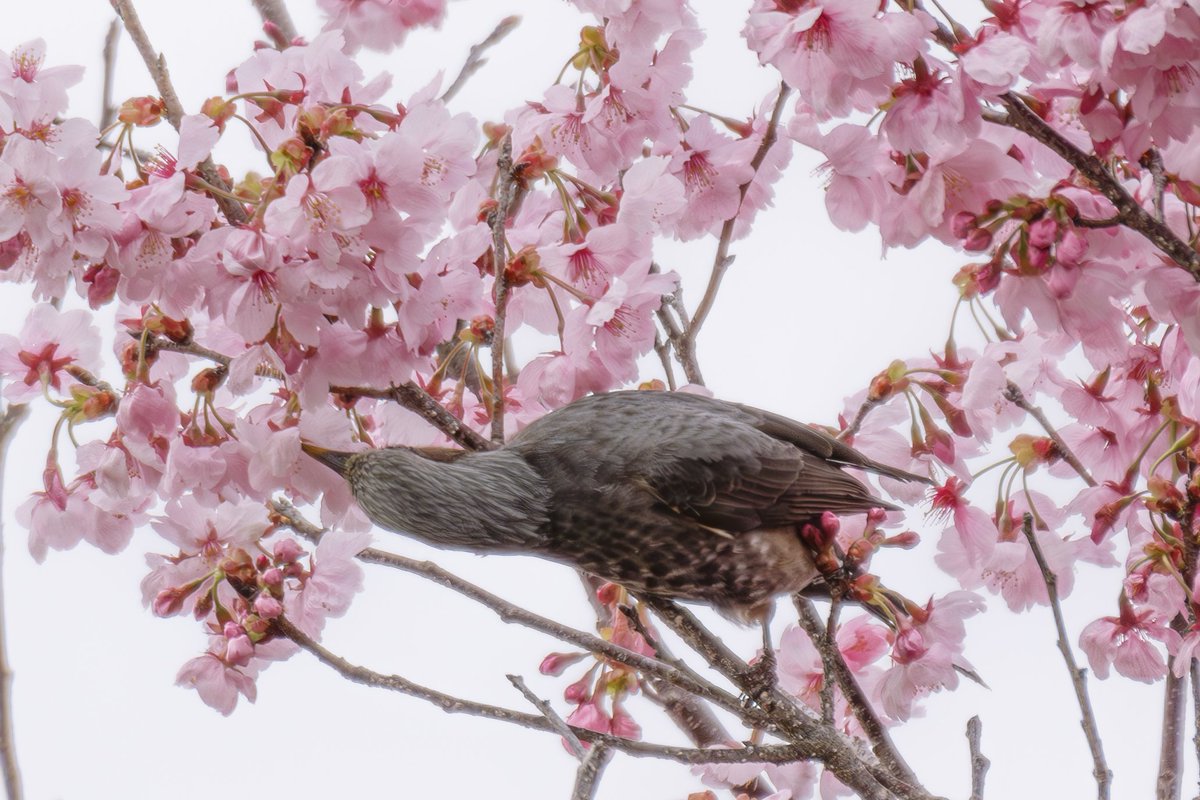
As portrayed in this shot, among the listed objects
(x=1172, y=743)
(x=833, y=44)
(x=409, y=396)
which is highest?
(x=833, y=44)

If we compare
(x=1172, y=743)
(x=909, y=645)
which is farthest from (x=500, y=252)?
(x=1172, y=743)

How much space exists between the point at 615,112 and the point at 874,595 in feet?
2.89

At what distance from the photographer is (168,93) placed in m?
1.80

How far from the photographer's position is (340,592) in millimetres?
1988

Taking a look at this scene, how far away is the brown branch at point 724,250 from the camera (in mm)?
1928

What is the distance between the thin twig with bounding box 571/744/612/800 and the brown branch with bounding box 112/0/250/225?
872mm

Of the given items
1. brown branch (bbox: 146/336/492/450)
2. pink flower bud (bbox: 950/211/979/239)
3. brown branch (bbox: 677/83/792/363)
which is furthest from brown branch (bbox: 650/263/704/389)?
pink flower bud (bbox: 950/211/979/239)

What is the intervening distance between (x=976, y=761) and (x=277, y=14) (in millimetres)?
1941

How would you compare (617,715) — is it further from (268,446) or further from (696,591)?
(268,446)

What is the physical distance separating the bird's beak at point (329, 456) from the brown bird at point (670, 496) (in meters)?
0.19

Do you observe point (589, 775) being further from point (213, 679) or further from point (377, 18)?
point (377, 18)

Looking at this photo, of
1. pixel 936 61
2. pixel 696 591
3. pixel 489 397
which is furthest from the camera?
pixel 696 591

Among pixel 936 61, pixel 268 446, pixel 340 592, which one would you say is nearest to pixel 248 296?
pixel 268 446

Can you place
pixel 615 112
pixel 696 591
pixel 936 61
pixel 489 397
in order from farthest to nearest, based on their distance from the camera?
pixel 696 591 → pixel 489 397 → pixel 615 112 → pixel 936 61
